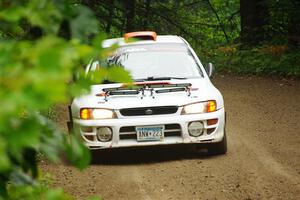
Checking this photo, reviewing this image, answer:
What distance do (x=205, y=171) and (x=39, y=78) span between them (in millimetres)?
6894

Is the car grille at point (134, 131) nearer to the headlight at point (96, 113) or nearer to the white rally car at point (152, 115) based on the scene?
the white rally car at point (152, 115)

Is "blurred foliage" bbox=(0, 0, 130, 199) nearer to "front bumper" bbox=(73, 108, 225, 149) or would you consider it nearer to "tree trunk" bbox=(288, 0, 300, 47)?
"front bumper" bbox=(73, 108, 225, 149)

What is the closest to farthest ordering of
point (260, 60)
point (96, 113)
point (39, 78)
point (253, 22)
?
1. point (39, 78)
2. point (96, 113)
3. point (260, 60)
4. point (253, 22)

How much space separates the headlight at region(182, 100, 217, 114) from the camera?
852cm

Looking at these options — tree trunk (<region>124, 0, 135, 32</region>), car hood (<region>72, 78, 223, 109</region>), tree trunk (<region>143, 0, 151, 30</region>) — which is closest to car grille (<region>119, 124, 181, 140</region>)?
car hood (<region>72, 78, 223, 109</region>)

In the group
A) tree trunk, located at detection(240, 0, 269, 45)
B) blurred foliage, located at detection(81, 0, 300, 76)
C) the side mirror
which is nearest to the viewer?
the side mirror

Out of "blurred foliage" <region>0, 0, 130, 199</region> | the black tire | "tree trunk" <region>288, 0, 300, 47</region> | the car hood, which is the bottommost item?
"tree trunk" <region>288, 0, 300, 47</region>

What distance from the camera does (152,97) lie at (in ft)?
28.0

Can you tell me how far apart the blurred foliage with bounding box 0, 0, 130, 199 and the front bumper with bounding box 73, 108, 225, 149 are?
6057 millimetres

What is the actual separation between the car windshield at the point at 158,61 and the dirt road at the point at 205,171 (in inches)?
43.7

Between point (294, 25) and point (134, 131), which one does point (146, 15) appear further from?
point (134, 131)

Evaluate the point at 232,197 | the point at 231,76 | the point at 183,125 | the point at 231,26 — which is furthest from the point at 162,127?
the point at 231,26

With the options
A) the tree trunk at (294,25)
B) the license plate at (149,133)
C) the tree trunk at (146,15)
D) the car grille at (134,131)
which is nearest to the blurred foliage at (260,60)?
the tree trunk at (294,25)

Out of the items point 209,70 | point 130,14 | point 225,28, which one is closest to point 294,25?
point 130,14
